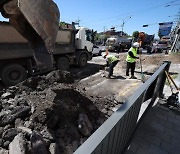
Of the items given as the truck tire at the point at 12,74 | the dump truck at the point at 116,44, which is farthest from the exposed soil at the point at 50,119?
the dump truck at the point at 116,44

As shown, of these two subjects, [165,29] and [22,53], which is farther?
[165,29]

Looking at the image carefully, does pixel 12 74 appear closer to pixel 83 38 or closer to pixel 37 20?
pixel 83 38

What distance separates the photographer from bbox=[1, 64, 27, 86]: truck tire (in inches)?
259

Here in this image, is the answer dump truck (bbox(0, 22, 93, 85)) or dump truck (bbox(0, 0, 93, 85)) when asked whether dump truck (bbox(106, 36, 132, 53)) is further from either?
dump truck (bbox(0, 22, 93, 85))

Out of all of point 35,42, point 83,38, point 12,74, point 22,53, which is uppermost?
point 83,38

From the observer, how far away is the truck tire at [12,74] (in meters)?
6.57

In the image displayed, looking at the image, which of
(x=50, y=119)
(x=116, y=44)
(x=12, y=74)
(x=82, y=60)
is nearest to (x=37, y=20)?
(x=50, y=119)

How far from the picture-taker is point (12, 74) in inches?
268

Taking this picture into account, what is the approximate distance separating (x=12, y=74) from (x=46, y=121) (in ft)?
15.4

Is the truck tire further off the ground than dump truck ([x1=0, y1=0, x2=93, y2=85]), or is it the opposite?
dump truck ([x1=0, y1=0, x2=93, y2=85])

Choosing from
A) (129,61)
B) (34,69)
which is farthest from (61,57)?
(129,61)

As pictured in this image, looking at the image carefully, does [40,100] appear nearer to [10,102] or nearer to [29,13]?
[10,102]

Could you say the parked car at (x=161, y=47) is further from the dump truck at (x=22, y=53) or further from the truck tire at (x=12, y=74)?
the truck tire at (x=12, y=74)

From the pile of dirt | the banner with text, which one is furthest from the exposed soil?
the banner with text
